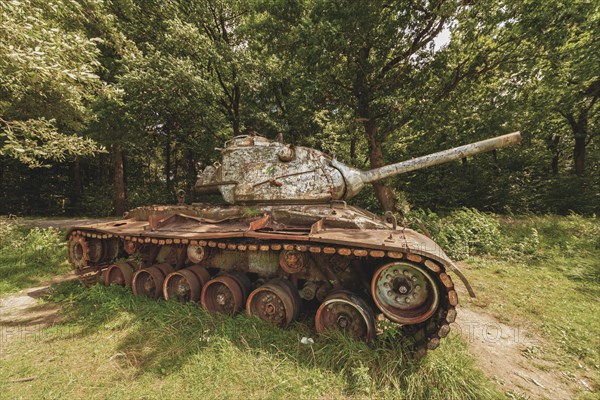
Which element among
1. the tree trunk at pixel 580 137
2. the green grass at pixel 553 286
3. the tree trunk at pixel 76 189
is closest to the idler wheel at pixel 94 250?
the green grass at pixel 553 286

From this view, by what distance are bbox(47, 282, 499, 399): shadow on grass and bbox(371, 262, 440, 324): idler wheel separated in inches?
16.4

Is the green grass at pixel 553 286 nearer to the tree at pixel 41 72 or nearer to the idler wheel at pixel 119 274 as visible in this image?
the idler wheel at pixel 119 274

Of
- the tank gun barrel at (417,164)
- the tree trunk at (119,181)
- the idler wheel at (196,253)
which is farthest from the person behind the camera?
the tree trunk at (119,181)

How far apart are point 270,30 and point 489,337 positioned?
1073 centimetres

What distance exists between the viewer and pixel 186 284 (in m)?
4.50

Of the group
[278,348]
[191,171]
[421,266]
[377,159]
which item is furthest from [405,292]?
[191,171]

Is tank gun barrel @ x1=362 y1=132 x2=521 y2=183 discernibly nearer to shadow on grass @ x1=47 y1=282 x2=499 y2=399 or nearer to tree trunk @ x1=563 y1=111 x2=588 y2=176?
shadow on grass @ x1=47 y1=282 x2=499 y2=399

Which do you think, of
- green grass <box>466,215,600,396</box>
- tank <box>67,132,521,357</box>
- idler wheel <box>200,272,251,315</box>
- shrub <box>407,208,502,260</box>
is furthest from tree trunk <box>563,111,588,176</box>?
idler wheel <box>200,272,251,315</box>

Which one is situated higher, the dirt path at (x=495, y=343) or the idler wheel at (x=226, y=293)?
the idler wheel at (x=226, y=293)

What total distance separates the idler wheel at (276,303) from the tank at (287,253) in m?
0.02

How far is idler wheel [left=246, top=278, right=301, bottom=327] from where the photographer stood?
3.79 metres

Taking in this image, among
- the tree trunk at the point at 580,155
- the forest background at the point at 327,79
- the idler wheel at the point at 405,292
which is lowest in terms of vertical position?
the idler wheel at the point at 405,292

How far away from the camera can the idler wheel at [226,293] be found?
4.16 metres

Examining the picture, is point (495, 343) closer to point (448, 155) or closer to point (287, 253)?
point (448, 155)
